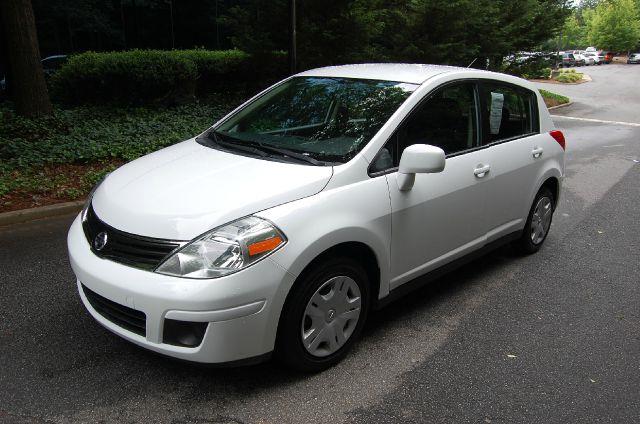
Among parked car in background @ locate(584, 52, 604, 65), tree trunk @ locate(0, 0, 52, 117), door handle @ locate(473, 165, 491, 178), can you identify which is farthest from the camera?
parked car in background @ locate(584, 52, 604, 65)

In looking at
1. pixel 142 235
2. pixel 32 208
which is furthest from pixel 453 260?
pixel 32 208

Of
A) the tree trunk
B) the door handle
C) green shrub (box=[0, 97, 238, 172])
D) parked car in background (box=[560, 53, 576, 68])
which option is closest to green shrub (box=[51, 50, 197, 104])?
green shrub (box=[0, 97, 238, 172])

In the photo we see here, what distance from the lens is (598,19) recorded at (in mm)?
83000

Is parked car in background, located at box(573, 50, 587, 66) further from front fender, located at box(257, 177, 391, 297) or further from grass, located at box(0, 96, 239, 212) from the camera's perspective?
front fender, located at box(257, 177, 391, 297)

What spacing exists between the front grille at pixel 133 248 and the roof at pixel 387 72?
1.99 meters

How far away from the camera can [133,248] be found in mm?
2803

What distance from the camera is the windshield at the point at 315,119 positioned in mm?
3455

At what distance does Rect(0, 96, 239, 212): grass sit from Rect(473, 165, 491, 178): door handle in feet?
14.7

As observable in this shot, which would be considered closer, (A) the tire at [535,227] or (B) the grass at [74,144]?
(A) the tire at [535,227]

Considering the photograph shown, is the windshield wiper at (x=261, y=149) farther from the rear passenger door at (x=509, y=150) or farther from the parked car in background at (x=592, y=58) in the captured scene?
the parked car in background at (x=592, y=58)

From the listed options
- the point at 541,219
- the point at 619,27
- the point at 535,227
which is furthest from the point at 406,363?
the point at 619,27

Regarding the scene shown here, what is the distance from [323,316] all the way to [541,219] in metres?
2.96

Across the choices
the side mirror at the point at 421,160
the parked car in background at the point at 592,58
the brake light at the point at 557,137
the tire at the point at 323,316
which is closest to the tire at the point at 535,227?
Result: the brake light at the point at 557,137

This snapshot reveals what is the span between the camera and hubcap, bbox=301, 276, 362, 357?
3.02 m
